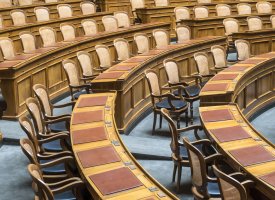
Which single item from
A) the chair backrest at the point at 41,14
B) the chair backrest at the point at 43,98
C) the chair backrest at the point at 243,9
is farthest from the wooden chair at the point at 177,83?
the chair backrest at the point at 243,9

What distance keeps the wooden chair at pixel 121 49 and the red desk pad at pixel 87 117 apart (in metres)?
3.00

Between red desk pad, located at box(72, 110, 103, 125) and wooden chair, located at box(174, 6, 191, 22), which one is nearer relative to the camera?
red desk pad, located at box(72, 110, 103, 125)

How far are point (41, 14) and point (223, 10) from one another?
391 centimetres

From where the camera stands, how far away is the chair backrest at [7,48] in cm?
742

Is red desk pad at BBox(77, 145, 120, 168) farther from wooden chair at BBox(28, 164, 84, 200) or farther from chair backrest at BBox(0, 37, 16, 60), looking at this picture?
chair backrest at BBox(0, 37, 16, 60)

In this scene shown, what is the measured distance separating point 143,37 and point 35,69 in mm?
2389

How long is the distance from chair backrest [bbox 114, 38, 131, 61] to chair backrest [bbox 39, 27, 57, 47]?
1.05 metres

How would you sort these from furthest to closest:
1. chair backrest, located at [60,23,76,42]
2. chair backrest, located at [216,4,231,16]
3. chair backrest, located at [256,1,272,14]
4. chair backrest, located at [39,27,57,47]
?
chair backrest, located at [256,1,272,14]
chair backrest, located at [216,4,231,16]
chair backrest, located at [60,23,76,42]
chair backrest, located at [39,27,57,47]

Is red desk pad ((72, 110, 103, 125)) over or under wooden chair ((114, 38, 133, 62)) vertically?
under

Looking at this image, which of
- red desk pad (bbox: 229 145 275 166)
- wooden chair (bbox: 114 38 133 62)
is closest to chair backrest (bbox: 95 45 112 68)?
wooden chair (bbox: 114 38 133 62)

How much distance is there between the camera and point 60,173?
181 inches

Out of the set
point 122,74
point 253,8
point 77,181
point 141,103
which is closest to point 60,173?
point 77,181

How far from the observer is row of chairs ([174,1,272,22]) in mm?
11047

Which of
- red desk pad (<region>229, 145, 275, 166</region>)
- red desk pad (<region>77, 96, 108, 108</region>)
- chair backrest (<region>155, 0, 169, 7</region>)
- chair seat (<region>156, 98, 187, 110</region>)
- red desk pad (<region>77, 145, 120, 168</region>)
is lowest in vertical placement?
chair seat (<region>156, 98, 187, 110</region>)
